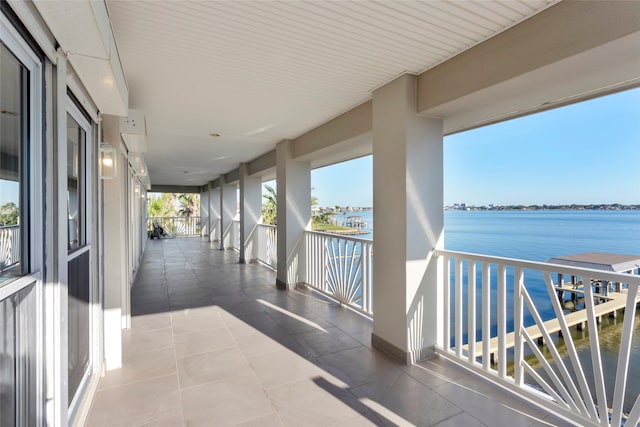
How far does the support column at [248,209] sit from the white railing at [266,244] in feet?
0.38

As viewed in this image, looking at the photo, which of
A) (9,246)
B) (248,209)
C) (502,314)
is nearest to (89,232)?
(9,246)

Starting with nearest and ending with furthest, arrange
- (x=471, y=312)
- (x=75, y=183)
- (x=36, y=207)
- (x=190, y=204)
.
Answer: (x=36, y=207) → (x=75, y=183) → (x=471, y=312) → (x=190, y=204)

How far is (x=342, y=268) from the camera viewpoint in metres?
4.23

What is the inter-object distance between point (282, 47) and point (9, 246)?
1.90 metres

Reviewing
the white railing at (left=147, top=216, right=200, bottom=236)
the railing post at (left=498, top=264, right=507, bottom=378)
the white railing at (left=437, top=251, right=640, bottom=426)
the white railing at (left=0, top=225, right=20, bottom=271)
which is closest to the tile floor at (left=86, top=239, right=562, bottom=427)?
the white railing at (left=437, top=251, right=640, bottom=426)

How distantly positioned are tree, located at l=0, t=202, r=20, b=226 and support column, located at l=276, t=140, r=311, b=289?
3.97 m

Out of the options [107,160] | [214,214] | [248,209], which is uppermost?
[107,160]

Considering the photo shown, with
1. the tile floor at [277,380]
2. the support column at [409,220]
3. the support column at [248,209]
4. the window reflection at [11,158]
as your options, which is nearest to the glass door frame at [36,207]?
the window reflection at [11,158]

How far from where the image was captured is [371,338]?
3055 mm

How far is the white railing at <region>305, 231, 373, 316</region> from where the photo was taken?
378cm

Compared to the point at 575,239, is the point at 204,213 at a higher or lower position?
higher

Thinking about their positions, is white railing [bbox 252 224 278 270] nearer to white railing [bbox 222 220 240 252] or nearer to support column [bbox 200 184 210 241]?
white railing [bbox 222 220 240 252]

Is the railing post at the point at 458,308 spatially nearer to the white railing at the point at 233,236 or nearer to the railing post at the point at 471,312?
the railing post at the point at 471,312

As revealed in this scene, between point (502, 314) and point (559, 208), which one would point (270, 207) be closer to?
point (559, 208)
